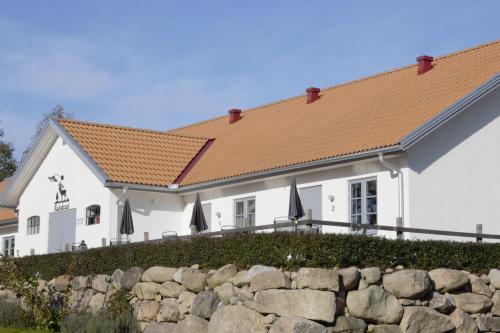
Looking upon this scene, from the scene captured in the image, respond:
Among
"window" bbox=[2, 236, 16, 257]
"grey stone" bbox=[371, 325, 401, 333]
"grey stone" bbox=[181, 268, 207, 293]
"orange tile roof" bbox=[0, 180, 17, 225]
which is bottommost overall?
"grey stone" bbox=[371, 325, 401, 333]

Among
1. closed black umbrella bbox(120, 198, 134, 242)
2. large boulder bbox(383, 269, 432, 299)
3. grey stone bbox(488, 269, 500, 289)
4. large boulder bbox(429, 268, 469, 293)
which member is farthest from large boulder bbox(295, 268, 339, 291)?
closed black umbrella bbox(120, 198, 134, 242)

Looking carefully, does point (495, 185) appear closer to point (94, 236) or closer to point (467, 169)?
point (467, 169)

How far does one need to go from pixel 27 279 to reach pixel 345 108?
11.0m

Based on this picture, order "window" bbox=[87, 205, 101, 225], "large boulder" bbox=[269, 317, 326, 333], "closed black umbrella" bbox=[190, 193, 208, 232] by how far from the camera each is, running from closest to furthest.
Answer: "large boulder" bbox=[269, 317, 326, 333] → "closed black umbrella" bbox=[190, 193, 208, 232] → "window" bbox=[87, 205, 101, 225]

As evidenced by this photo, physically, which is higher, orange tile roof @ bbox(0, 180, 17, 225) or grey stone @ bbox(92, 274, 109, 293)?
orange tile roof @ bbox(0, 180, 17, 225)

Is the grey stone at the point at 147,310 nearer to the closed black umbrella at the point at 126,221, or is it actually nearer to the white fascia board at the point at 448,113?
the closed black umbrella at the point at 126,221

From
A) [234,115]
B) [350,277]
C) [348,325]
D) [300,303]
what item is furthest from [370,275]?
[234,115]

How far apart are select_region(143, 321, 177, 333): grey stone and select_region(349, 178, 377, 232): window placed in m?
6.04

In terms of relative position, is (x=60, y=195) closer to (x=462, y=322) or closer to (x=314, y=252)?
(x=314, y=252)

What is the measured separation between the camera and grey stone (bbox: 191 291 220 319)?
18.5 m

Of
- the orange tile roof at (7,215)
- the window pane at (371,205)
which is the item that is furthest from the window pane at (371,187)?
the orange tile roof at (7,215)

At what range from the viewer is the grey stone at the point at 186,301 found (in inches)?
758

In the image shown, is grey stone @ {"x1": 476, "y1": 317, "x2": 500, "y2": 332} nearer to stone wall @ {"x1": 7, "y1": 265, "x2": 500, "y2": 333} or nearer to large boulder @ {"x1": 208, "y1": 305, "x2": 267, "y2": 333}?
stone wall @ {"x1": 7, "y1": 265, "x2": 500, "y2": 333}

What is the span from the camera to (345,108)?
27688 mm
